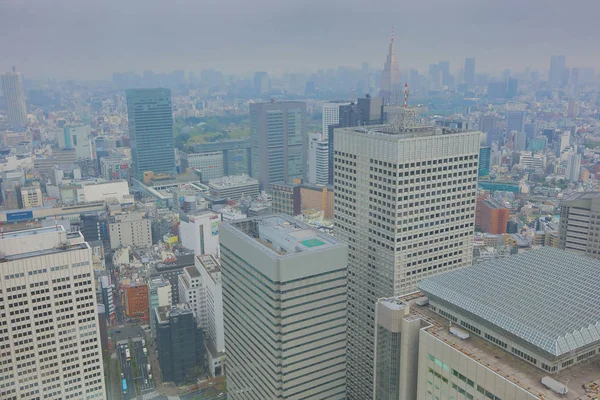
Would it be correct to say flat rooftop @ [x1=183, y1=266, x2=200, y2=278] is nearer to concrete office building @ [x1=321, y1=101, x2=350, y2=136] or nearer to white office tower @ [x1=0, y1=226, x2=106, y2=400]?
white office tower @ [x1=0, y1=226, x2=106, y2=400]

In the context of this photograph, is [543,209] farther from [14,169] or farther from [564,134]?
[14,169]

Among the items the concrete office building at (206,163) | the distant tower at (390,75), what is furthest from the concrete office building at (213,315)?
the distant tower at (390,75)

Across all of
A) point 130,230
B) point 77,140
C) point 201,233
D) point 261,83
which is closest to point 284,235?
point 201,233

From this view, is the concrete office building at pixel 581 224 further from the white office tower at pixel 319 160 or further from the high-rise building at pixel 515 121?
the high-rise building at pixel 515 121

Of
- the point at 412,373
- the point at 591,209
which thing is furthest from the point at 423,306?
the point at 591,209

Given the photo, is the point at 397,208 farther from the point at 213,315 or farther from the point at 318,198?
the point at 318,198

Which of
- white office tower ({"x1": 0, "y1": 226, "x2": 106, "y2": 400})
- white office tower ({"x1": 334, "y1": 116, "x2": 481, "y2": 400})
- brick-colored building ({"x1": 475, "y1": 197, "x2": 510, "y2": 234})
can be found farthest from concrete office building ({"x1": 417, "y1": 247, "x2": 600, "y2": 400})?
brick-colored building ({"x1": 475, "y1": 197, "x2": 510, "y2": 234})
